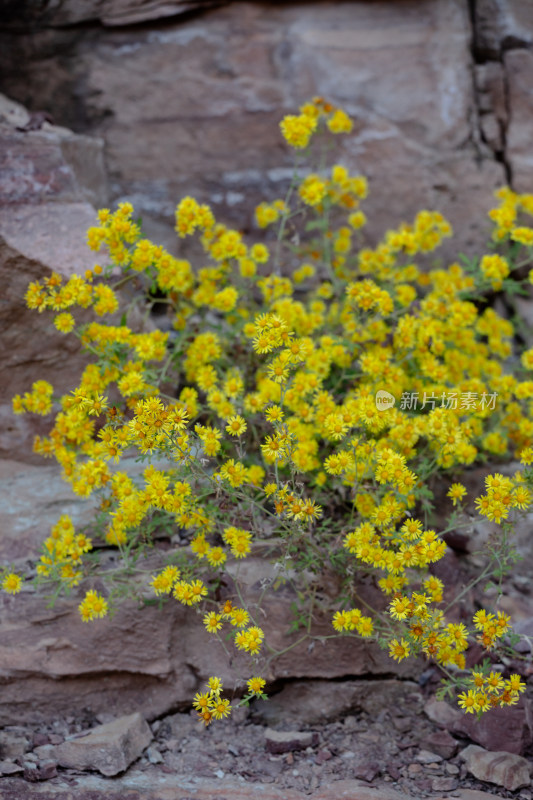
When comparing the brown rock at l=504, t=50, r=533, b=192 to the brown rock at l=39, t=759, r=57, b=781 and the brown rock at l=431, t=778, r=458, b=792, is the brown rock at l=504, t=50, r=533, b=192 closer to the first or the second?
the brown rock at l=431, t=778, r=458, b=792

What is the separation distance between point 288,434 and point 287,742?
3.13 feet

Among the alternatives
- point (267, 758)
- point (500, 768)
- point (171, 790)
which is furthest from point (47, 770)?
point (500, 768)

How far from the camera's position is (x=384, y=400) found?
2566 mm

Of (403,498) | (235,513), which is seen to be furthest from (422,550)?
(235,513)

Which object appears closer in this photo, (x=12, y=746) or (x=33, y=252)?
(x=12, y=746)

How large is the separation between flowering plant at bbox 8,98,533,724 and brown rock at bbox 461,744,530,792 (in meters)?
0.19

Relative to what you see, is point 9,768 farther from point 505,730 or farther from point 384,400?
point 384,400

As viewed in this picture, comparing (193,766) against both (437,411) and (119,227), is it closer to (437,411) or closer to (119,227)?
(437,411)

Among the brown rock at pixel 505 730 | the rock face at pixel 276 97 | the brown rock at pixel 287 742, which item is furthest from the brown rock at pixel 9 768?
the rock face at pixel 276 97

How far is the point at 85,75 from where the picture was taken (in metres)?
3.81

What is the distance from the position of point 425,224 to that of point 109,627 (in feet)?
6.45

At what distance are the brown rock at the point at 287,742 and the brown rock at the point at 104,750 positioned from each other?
386 mm

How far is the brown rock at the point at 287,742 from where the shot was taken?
2.36m
